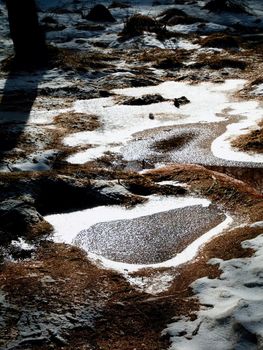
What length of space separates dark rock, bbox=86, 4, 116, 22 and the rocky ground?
20.0 feet

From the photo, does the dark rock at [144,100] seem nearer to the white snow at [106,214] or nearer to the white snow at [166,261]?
the white snow at [106,214]

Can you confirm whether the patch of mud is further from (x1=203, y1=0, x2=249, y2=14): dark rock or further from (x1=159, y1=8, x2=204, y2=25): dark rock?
(x1=203, y1=0, x2=249, y2=14): dark rock

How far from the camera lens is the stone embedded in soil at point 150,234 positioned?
396cm

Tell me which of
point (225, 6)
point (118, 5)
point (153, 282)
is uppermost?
point (153, 282)

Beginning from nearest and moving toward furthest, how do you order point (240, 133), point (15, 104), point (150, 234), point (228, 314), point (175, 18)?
point (228, 314) < point (150, 234) < point (240, 133) < point (15, 104) < point (175, 18)

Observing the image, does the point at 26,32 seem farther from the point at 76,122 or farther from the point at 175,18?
the point at 175,18

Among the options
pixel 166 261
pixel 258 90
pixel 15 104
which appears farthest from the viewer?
pixel 258 90

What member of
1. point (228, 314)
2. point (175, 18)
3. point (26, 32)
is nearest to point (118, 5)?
point (175, 18)

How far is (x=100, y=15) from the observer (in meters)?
17.1

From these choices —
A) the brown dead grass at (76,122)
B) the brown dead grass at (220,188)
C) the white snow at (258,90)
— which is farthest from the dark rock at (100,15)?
the brown dead grass at (220,188)

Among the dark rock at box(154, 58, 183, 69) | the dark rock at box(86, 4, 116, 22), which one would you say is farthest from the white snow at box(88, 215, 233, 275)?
the dark rock at box(86, 4, 116, 22)

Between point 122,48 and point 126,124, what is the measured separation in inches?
245

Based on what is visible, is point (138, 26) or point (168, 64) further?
point (138, 26)

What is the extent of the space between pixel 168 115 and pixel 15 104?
2504 millimetres
